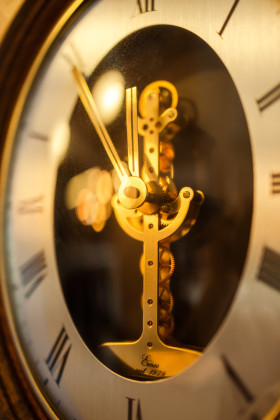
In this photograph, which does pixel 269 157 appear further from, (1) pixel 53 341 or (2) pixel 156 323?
(1) pixel 53 341

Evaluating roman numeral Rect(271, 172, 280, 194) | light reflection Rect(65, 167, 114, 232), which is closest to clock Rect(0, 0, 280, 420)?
light reflection Rect(65, 167, 114, 232)

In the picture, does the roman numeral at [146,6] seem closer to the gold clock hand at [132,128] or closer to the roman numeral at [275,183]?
the gold clock hand at [132,128]

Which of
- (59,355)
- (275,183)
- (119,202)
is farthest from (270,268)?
(59,355)

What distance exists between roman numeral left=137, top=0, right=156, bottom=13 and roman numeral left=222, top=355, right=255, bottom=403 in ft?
1.50

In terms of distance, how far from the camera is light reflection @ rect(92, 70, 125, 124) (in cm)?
62

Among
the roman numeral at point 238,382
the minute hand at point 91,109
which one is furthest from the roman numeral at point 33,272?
the roman numeral at point 238,382

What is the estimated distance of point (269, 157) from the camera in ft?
1.51

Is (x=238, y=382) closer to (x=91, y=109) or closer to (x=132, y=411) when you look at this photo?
(x=132, y=411)

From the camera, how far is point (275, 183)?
46 cm

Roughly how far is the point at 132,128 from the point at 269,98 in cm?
21

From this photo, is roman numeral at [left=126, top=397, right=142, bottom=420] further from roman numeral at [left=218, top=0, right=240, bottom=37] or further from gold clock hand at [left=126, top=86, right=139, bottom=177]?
roman numeral at [left=218, top=0, right=240, bottom=37]

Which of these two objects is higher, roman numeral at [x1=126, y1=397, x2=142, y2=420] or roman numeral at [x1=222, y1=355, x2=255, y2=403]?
roman numeral at [x1=222, y1=355, x2=255, y2=403]

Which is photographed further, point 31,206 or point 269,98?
point 31,206

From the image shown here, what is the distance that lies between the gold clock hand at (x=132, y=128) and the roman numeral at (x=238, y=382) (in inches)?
10.7
